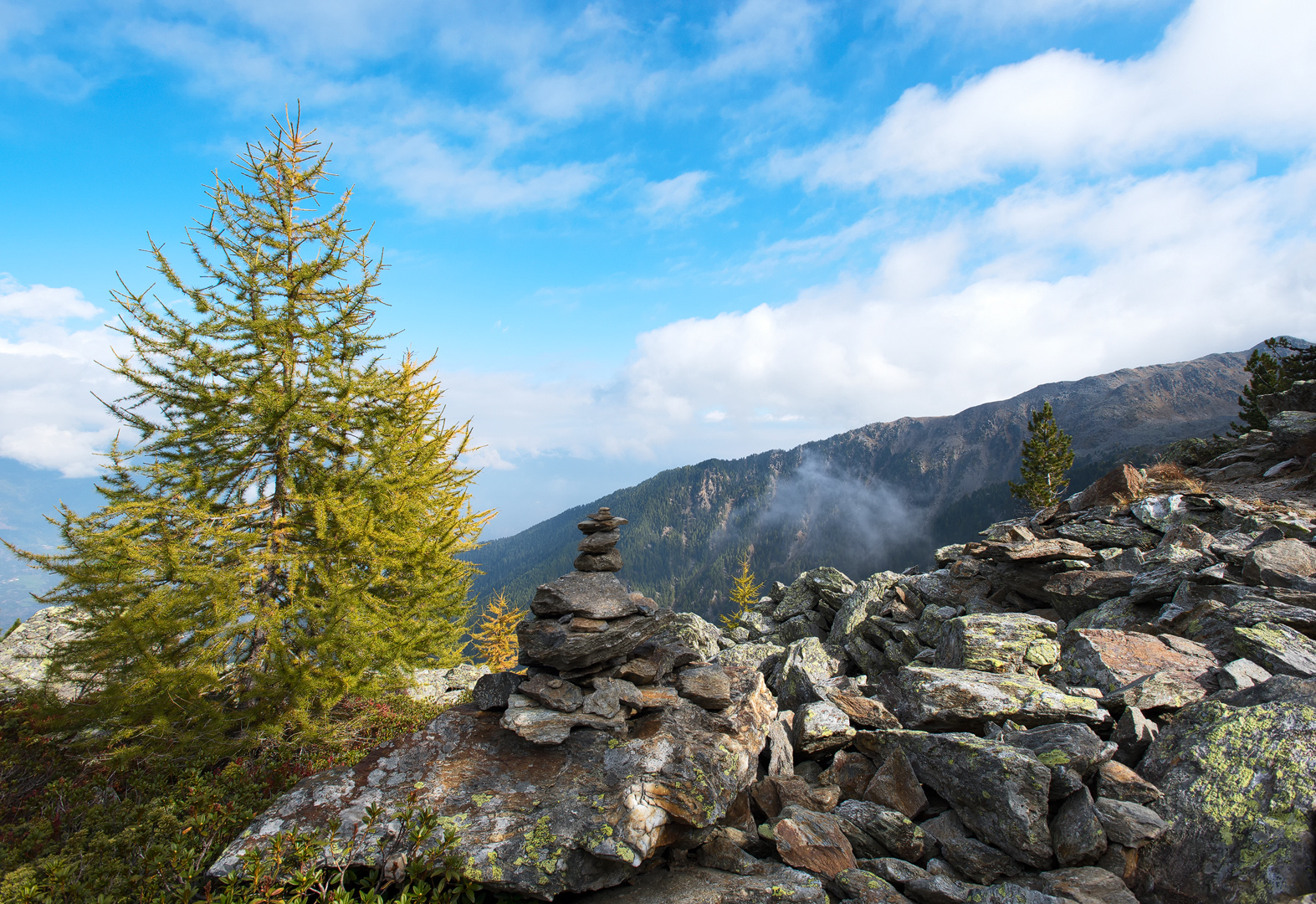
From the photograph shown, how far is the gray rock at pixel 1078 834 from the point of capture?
635 centimetres

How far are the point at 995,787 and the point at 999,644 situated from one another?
5.59 meters

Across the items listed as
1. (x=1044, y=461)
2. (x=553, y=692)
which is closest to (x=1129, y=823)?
(x=553, y=692)

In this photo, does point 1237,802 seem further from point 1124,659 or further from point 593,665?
point 593,665

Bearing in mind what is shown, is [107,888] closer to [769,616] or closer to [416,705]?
[416,705]

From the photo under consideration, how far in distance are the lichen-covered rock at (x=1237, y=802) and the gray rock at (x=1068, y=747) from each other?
0.71 meters

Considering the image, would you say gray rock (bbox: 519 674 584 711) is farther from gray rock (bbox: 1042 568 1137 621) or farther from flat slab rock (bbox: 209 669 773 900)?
gray rock (bbox: 1042 568 1137 621)

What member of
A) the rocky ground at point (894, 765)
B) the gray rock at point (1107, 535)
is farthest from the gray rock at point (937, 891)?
the gray rock at point (1107, 535)

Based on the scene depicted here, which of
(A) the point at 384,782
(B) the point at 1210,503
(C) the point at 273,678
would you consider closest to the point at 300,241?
(C) the point at 273,678

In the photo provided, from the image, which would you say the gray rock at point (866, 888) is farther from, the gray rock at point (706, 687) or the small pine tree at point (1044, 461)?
the small pine tree at point (1044, 461)

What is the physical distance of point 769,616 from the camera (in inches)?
998

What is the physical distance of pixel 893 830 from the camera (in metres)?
7.33

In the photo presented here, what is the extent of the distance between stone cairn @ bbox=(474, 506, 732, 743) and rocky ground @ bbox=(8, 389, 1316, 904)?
47mm

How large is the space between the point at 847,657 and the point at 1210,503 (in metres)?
14.9

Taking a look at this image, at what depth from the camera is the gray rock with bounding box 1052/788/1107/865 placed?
6.35 m
